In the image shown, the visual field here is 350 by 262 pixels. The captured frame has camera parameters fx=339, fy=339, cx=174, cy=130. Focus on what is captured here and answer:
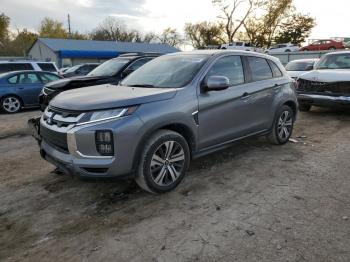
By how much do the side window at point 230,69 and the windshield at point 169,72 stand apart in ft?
0.68

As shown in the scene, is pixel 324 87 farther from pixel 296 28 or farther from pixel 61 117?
pixel 296 28

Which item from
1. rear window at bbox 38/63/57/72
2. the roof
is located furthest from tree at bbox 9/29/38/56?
rear window at bbox 38/63/57/72

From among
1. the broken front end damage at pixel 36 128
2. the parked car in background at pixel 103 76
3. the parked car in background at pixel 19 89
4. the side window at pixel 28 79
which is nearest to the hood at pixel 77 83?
the parked car in background at pixel 103 76

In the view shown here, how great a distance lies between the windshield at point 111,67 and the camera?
8.71 metres

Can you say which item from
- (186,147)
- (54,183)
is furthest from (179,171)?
(54,183)

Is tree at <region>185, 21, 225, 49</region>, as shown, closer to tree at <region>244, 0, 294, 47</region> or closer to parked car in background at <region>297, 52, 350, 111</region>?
tree at <region>244, 0, 294, 47</region>

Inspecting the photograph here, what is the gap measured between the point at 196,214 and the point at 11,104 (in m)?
9.64

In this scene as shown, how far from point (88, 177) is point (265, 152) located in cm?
343

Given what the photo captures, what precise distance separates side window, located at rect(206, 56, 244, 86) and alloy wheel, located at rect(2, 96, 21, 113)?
8773 millimetres

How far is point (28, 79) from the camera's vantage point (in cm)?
1170

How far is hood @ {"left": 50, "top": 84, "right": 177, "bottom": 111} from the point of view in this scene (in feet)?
12.6

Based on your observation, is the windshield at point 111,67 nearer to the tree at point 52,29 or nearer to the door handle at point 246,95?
the door handle at point 246,95

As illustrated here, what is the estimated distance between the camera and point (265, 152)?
6.04 meters

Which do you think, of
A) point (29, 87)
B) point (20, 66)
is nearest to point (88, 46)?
point (20, 66)
